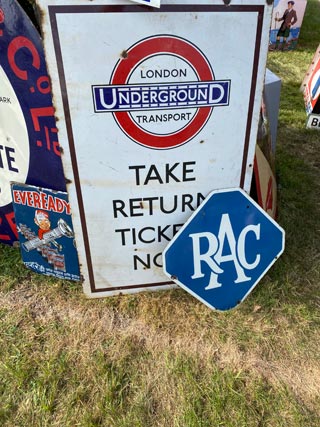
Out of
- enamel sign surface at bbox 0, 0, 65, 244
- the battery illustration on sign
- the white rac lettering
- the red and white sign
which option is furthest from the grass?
the red and white sign

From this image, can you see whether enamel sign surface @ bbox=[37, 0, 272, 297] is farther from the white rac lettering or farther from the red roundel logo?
the white rac lettering

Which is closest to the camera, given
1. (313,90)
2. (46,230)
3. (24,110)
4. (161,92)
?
(161,92)

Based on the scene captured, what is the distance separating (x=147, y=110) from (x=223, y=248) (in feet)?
2.34

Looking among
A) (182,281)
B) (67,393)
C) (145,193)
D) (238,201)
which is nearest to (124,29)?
(145,193)

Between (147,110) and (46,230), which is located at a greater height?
(147,110)

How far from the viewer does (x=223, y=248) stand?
1.82 m

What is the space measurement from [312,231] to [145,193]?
128cm

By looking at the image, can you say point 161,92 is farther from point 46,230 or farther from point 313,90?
point 313,90

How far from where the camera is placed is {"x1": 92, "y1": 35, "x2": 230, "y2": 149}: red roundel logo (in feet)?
4.71

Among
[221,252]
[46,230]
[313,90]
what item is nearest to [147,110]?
[221,252]

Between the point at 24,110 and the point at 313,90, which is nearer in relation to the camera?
the point at 24,110

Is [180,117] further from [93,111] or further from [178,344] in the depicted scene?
[178,344]

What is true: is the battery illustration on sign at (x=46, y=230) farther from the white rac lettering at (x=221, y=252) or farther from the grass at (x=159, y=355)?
the white rac lettering at (x=221, y=252)

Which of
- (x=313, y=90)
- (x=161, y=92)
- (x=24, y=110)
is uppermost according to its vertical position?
(x=161, y=92)
